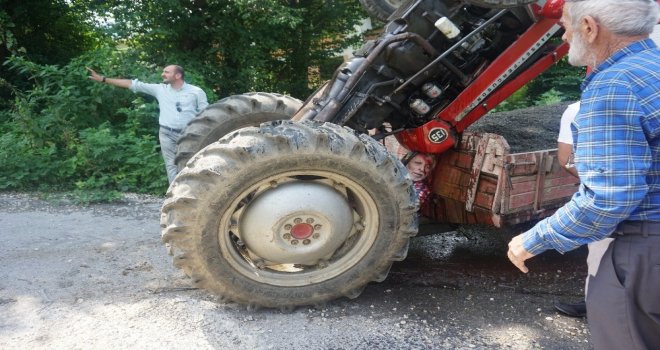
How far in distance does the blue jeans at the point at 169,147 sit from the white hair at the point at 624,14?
5179 mm

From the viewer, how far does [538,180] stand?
3.62 m

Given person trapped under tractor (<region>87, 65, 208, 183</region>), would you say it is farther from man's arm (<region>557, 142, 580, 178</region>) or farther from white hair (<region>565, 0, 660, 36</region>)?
white hair (<region>565, 0, 660, 36</region>)

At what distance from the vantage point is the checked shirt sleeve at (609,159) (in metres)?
1.55

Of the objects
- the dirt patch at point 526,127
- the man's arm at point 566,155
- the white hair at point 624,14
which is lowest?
the dirt patch at point 526,127

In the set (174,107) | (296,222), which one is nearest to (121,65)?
(174,107)

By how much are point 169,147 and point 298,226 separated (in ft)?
11.3

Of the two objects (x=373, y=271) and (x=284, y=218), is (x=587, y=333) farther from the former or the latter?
(x=284, y=218)

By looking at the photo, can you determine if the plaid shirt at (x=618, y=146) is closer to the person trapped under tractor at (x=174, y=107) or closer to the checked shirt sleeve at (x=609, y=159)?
the checked shirt sleeve at (x=609, y=159)

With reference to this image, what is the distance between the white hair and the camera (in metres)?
1.59

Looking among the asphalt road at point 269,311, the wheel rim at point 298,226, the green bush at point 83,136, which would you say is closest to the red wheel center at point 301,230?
the wheel rim at point 298,226

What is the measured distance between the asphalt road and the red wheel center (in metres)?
0.50

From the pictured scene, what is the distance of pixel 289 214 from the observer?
324 cm

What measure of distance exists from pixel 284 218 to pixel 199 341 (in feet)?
2.83

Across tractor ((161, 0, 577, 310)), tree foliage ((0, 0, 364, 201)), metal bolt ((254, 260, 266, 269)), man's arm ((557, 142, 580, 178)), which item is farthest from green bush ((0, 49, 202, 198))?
man's arm ((557, 142, 580, 178))
